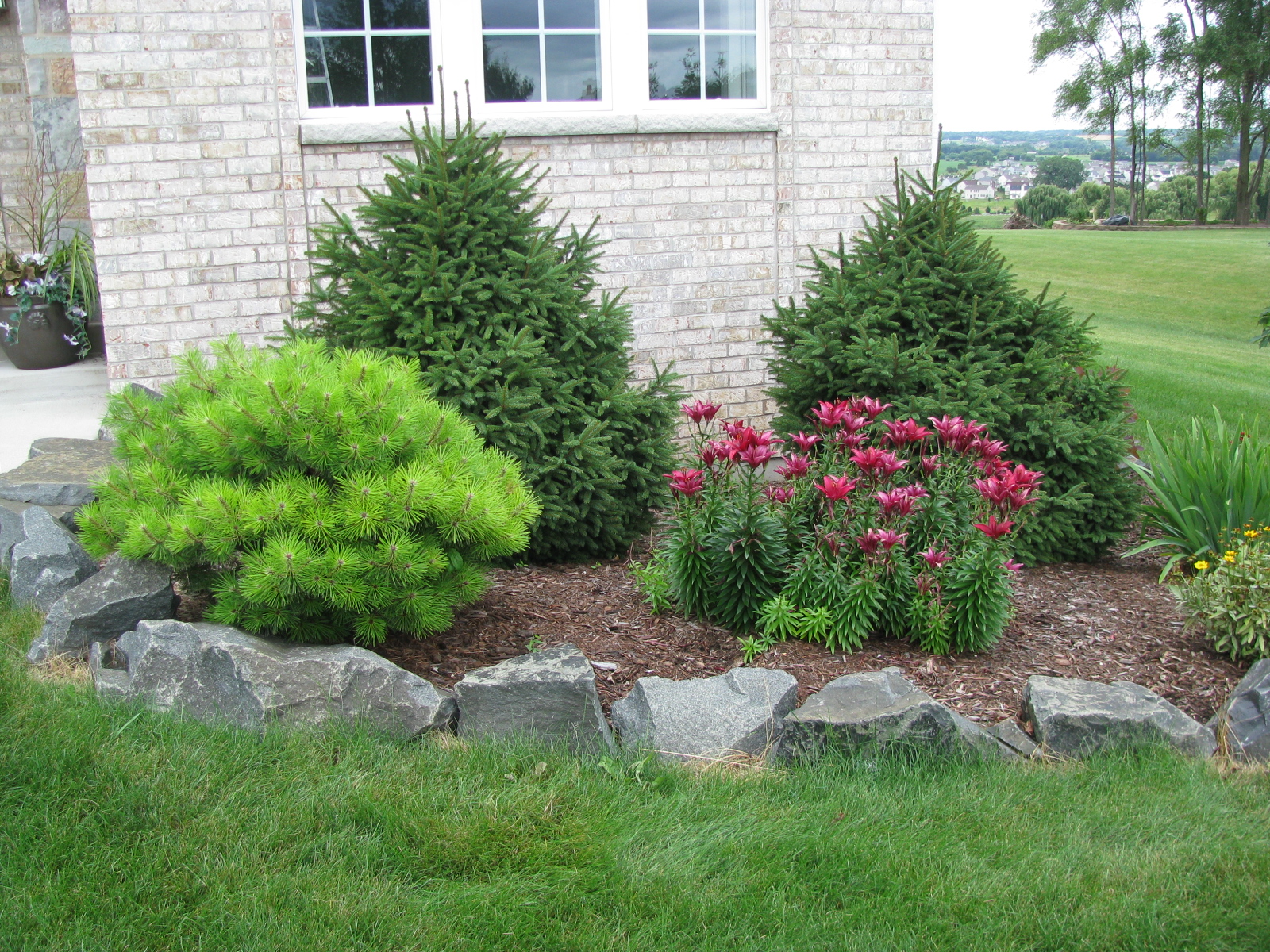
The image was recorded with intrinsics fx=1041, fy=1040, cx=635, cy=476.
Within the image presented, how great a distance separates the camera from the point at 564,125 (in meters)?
6.96

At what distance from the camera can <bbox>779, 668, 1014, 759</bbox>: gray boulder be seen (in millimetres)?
3184

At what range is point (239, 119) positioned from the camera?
6480 mm

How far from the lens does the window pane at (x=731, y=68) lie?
7414 millimetres

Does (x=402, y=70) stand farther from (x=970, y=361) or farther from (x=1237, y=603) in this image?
(x=1237, y=603)

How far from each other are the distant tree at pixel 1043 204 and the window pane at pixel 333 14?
142ft

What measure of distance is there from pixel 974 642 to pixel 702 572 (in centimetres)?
107

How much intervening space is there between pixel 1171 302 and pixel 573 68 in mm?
17322

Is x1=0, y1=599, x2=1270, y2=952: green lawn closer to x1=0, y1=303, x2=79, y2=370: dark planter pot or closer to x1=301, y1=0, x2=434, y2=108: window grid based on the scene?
x1=301, y1=0, x2=434, y2=108: window grid

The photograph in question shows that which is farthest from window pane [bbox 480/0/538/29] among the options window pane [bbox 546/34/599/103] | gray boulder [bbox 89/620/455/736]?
gray boulder [bbox 89/620/455/736]

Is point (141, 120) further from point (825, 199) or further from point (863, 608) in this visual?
point (863, 608)

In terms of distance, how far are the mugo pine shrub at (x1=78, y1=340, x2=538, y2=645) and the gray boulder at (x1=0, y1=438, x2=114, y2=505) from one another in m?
0.88

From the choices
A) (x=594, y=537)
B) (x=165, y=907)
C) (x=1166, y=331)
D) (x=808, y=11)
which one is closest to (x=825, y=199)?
(x=808, y=11)

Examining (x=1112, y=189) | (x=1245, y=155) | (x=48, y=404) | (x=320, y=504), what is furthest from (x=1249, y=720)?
(x=1112, y=189)

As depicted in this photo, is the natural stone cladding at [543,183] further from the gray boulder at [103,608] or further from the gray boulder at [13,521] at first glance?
the gray boulder at [103,608]
